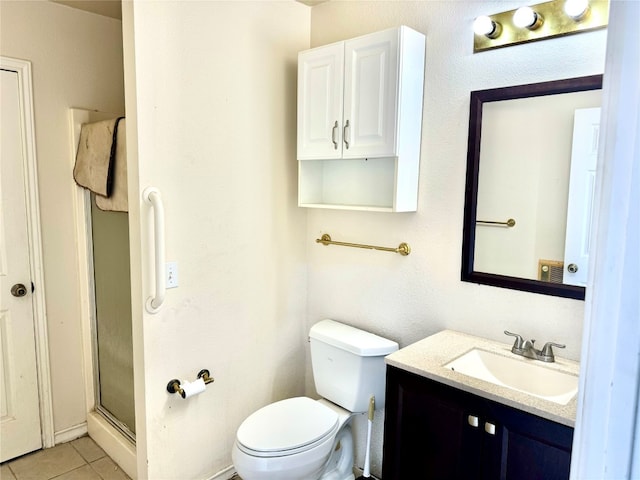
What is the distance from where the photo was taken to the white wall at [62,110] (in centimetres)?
225

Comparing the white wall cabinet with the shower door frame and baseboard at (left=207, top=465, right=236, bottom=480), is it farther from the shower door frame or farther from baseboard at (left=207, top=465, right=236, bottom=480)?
baseboard at (left=207, top=465, right=236, bottom=480)

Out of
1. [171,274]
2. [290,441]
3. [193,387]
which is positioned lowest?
[290,441]

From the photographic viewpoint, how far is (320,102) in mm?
2102

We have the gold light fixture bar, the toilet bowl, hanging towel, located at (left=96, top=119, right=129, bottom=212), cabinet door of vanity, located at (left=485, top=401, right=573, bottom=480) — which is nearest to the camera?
cabinet door of vanity, located at (left=485, top=401, right=573, bottom=480)

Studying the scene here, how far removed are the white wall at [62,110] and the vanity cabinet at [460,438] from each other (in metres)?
1.86

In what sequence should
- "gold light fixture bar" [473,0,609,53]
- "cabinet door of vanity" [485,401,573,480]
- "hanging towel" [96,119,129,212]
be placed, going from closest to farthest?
"cabinet door of vanity" [485,401,573,480]
"gold light fixture bar" [473,0,609,53]
"hanging towel" [96,119,129,212]

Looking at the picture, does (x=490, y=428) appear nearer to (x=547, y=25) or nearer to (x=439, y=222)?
(x=439, y=222)

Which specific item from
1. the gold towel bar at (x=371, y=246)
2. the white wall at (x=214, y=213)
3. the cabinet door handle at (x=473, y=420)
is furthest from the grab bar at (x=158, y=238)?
the cabinet door handle at (x=473, y=420)

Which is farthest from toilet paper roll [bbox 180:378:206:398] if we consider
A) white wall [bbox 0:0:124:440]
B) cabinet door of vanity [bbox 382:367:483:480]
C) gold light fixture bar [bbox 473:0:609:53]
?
gold light fixture bar [bbox 473:0:609:53]

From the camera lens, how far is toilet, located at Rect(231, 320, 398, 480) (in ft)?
5.78

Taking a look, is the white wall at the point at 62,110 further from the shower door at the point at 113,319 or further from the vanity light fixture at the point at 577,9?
the vanity light fixture at the point at 577,9

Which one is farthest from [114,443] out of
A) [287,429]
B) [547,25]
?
[547,25]

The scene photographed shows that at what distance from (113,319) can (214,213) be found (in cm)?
91

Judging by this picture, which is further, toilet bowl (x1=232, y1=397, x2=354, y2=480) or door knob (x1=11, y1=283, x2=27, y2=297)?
door knob (x1=11, y1=283, x2=27, y2=297)
